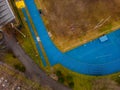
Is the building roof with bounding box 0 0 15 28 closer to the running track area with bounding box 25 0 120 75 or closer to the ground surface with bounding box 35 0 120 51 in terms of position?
the ground surface with bounding box 35 0 120 51

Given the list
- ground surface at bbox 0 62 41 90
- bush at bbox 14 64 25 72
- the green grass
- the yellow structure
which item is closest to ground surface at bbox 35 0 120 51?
the green grass

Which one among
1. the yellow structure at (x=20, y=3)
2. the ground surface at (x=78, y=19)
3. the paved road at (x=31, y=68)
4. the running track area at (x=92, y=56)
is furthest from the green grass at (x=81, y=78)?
the yellow structure at (x=20, y=3)

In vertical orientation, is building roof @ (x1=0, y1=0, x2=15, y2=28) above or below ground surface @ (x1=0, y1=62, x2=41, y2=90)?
above

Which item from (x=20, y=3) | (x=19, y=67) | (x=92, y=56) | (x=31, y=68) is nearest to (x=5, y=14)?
(x=20, y=3)

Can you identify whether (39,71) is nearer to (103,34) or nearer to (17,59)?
(17,59)

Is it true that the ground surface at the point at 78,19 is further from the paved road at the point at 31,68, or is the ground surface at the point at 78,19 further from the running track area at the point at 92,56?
the paved road at the point at 31,68

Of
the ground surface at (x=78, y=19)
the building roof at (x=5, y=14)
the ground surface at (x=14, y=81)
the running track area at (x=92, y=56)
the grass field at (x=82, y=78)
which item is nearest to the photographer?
the grass field at (x=82, y=78)

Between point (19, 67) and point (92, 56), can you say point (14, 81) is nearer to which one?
point (19, 67)
